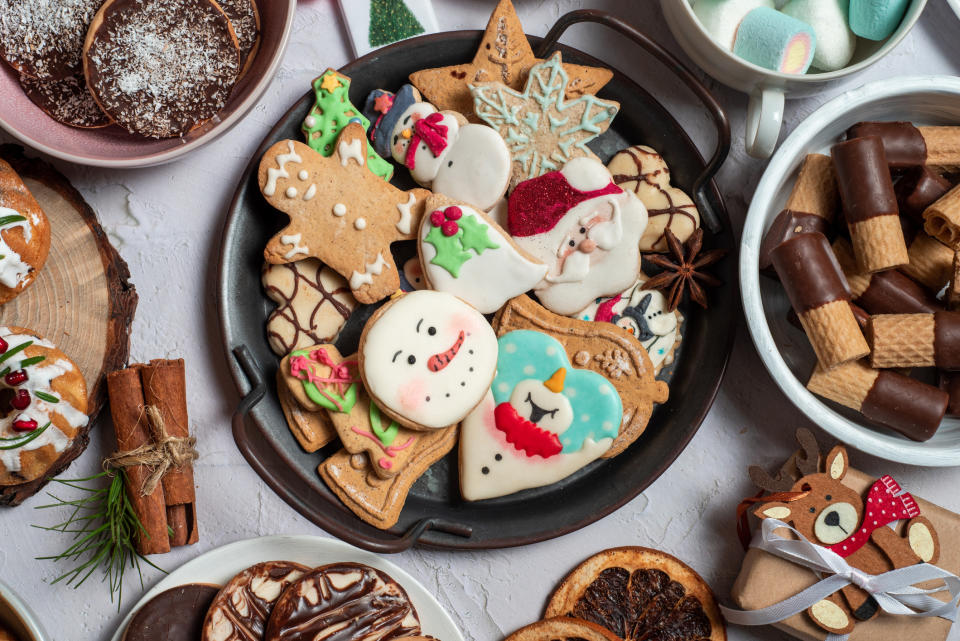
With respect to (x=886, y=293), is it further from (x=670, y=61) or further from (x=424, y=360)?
(x=424, y=360)

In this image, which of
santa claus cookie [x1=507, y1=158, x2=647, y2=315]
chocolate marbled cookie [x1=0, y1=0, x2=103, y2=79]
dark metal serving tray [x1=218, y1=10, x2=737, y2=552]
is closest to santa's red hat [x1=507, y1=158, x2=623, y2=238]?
santa claus cookie [x1=507, y1=158, x2=647, y2=315]

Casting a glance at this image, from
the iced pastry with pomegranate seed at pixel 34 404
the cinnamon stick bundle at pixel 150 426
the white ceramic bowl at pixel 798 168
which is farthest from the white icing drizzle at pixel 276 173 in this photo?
the white ceramic bowl at pixel 798 168

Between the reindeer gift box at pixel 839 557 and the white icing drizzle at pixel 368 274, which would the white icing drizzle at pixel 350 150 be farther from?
the reindeer gift box at pixel 839 557

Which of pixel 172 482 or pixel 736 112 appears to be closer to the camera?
pixel 172 482

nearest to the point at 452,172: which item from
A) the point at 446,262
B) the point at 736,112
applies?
the point at 446,262

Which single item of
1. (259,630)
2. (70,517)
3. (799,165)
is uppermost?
(799,165)

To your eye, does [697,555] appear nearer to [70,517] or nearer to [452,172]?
[452,172]

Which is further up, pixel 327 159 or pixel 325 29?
pixel 325 29
